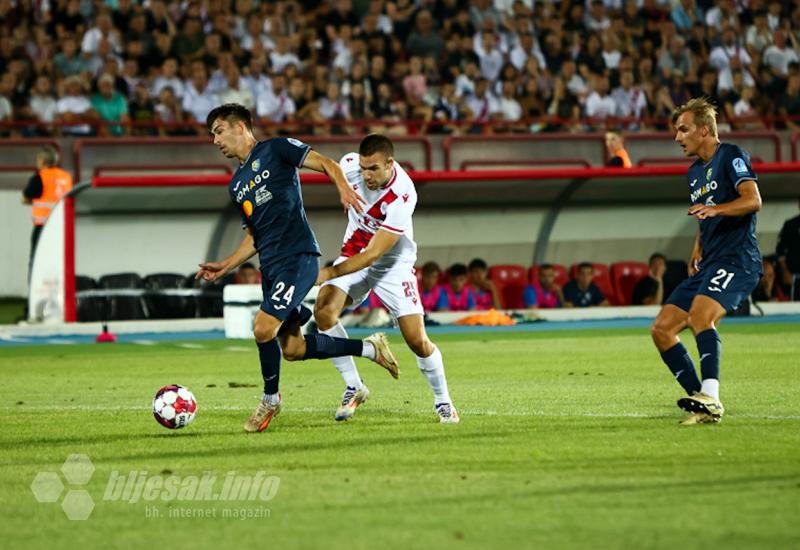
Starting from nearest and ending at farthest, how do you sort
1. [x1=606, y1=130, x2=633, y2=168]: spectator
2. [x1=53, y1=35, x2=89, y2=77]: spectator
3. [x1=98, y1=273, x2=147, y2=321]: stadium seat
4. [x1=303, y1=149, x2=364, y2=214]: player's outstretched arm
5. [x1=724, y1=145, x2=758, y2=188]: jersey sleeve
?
[x1=303, y1=149, x2=364, y2=214]: player's outstretched arm
[x1=724, y1=145, x2=758, y2=188]: jersey sleeve
[x1=606, y1=130, x2=633, y2=168]: spectator
[x1=98, y1=273, x2=147, y2=321]: stadium seat
[x1=53, y1=35, x2=89, y2=77]: spectator

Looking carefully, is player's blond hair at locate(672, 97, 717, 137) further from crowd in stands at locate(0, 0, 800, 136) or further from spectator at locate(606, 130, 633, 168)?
crowd in stands at locate(0, 0, 800, 136)

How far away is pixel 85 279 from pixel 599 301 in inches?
326

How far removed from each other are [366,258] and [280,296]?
0.62 meters

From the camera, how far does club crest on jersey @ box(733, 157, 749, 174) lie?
339 inches

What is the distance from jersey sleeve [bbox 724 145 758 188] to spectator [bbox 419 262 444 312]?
12489 mm

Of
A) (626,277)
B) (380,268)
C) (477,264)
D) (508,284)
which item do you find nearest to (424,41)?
(477,264)

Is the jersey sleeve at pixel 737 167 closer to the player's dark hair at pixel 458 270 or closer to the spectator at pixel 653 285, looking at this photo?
the player's dark hair at pixel 458 270

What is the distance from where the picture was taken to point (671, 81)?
25625 millimetres

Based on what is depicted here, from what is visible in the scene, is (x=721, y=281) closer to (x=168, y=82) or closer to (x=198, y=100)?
→ (x=198, y=100)

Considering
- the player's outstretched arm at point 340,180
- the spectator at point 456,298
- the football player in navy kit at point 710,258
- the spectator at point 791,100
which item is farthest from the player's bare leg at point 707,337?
the spectator at point 791,100

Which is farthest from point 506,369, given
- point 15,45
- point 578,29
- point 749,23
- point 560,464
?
point 749,23

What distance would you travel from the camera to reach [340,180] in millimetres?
8070

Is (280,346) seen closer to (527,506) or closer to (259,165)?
(259,165)

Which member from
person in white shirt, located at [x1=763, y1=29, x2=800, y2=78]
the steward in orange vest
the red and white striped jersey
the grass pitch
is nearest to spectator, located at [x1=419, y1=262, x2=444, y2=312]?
the steward in orange vest
